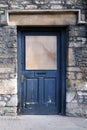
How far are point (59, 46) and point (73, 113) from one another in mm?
1605

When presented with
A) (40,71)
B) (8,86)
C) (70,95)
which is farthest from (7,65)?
(70,95)

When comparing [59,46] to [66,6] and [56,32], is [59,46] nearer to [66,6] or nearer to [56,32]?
[56,32]

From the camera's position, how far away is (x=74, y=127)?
6.47 m

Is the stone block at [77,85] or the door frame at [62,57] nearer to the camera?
the stone block at [77,85]

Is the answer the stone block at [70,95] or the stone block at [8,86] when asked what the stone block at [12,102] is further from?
the stone block at [70,95]

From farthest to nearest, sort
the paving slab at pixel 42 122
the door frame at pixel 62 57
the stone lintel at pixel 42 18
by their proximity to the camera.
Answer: the door frame at pixel 62 57
the stone lintel at pixel 42 18
the paving slab at pixel 42 122

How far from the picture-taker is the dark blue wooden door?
7457 millimetres

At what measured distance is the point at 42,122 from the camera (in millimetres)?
6844

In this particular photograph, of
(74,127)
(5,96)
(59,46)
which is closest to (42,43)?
(59,46)

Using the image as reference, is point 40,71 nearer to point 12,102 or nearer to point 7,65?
point 7,65

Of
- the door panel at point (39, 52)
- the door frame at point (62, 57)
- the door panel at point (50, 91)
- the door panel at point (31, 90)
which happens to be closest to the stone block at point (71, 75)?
the door frame at point (62, 57)

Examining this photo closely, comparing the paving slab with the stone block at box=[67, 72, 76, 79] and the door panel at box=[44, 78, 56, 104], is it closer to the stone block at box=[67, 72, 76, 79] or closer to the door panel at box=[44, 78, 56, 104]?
the door panel at box=[44, 78, 56, 104]

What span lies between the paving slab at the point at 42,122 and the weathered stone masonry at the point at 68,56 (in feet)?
1.02

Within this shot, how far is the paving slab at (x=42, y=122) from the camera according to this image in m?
6.46
